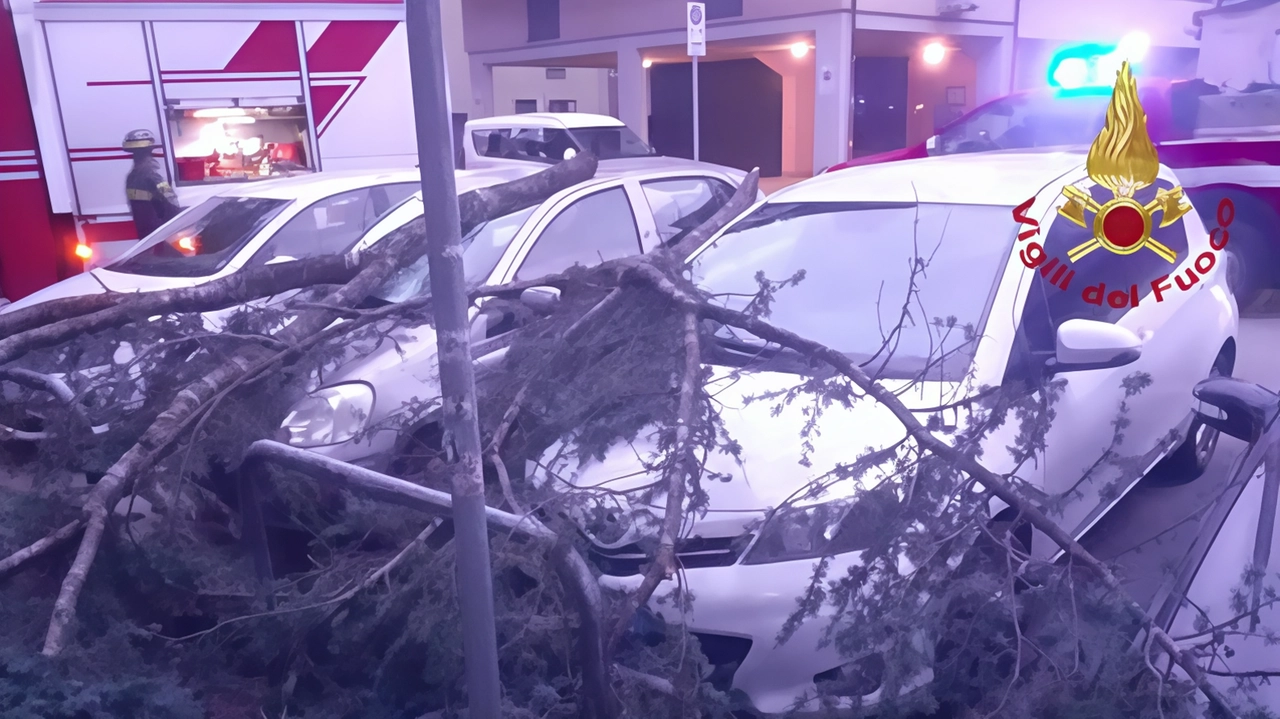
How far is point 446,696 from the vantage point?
241 cm

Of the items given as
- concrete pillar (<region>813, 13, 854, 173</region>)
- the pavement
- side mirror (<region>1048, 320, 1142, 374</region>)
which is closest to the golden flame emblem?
side mirror (<region>1048, 320, 1142, 374</region>)

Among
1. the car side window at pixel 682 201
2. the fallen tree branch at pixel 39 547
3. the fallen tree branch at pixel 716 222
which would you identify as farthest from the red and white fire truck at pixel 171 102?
the fallen tree branch at pixel 39 547

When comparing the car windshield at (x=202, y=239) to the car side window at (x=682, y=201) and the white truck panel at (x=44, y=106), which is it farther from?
the white truck panel at (x=44, y=106)

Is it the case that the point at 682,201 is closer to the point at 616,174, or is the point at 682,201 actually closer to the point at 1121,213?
the point at 616,174

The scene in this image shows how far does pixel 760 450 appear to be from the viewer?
2.87 metres

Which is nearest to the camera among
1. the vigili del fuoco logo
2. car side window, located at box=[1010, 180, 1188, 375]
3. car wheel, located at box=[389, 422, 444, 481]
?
car wheel, located at box=[389, 422, 444, 481]

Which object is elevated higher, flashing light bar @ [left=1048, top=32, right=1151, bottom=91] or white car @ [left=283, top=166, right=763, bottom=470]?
flashing light bar @ [left=1048, top=32, right=1151, bottom=91]

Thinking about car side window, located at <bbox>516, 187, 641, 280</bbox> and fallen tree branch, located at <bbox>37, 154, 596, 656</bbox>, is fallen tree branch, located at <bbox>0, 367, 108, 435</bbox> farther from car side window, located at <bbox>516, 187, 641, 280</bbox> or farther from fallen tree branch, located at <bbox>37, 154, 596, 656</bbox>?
car side window, located at <bbox>516, 187, 641, 280</bbox>

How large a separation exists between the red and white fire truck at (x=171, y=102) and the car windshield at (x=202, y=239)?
2262 mm

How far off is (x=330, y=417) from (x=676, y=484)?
1939mm

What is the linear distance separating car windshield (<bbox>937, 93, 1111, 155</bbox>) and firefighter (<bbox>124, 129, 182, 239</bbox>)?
280 inches

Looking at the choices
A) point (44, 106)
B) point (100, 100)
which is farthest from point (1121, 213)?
point (44, 106)

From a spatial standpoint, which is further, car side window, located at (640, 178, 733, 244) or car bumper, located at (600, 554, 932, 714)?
car side window, located at (640, 178, 733, 244)

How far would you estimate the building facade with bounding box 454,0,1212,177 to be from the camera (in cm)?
1048
